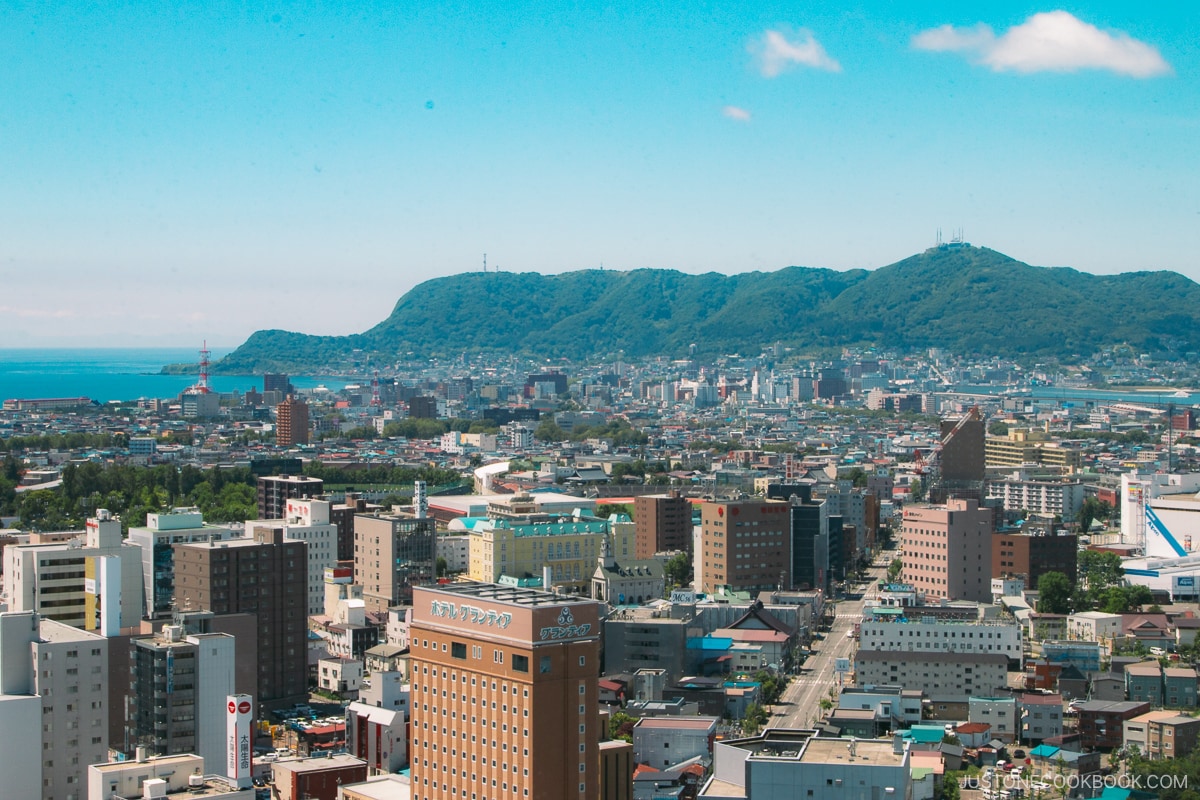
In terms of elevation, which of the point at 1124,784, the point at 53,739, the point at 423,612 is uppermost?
the point at 423,612

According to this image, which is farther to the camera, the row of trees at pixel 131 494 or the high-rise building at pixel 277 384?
the high-rise building at pixel 277 384

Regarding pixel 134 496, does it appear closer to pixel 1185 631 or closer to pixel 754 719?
pixel 754 719

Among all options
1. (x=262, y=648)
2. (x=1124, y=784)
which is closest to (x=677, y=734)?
(x=1124, y=784)

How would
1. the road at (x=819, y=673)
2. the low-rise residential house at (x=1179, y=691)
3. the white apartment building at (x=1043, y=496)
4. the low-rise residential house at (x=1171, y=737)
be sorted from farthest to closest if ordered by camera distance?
the white apartment building at (x=1043, y=496) < the low-rise residential house at (x=1179, y=691) < the road at (x=819, y=673) < the low-rise residential house at (x=1171, y=737)

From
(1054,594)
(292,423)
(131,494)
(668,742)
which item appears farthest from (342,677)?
(292,423)

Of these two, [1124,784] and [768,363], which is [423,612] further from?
[768,363]

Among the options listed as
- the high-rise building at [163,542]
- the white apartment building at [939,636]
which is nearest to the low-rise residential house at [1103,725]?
the white apartment building at [939,636]

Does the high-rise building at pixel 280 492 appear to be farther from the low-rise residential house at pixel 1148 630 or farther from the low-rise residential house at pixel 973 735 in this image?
the low-rise residential house at pixel 973 735
